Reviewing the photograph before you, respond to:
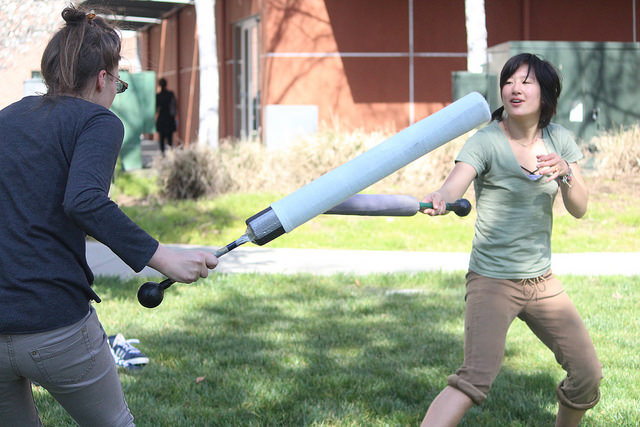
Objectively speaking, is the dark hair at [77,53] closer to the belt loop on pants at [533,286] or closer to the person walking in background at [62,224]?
the person walking in background at [62,224]

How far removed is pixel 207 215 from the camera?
33.5ft

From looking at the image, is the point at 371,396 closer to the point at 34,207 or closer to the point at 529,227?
the point at 529,227

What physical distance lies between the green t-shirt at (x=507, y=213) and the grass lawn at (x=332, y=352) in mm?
1034

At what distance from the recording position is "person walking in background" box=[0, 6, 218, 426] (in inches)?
87.6

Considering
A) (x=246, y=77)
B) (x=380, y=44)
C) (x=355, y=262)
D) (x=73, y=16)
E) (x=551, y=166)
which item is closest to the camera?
(x=73, y=16)

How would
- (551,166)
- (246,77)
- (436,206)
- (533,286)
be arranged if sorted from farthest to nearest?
(246,77) < (533,286) < (551,166) < (436,206)

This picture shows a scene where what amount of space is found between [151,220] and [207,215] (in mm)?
698

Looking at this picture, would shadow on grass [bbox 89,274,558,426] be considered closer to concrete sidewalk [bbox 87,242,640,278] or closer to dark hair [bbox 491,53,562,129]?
concrete sidewalk [bbox 87,242,640,278]

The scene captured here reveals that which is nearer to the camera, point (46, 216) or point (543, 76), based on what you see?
point (46, 216)

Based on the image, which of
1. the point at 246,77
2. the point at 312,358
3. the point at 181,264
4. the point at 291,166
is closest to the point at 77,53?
the point at 181,264

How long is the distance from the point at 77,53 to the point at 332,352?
326 cm

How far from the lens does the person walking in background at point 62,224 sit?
2225 millimetres

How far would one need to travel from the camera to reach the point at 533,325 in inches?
136

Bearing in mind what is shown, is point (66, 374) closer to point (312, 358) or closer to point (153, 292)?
point (153, 292)
